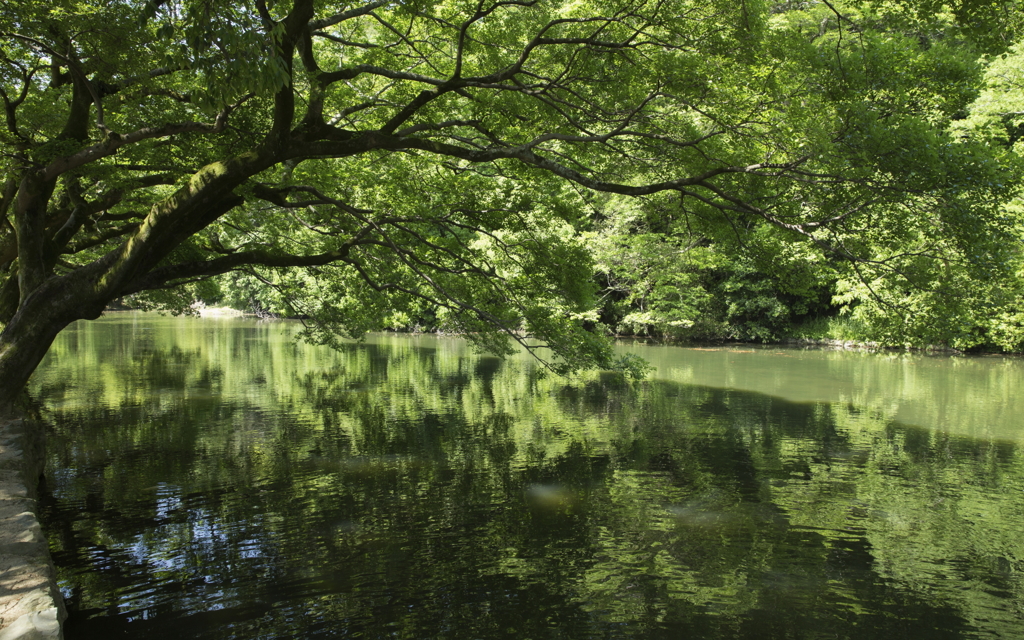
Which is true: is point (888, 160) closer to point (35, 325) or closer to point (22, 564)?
point (22, 564)

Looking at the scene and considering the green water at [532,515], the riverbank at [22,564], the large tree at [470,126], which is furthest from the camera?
the large tree at [470,126]

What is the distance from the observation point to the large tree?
5586 mm

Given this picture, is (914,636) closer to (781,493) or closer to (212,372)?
(781,493)

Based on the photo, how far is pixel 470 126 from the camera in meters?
7.77

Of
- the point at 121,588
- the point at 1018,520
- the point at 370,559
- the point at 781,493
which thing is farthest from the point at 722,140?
the point at 121,588

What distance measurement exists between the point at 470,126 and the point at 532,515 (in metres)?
4.43

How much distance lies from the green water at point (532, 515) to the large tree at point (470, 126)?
2025 millimetres

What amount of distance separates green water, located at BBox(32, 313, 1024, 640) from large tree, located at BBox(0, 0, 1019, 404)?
6.64 ft

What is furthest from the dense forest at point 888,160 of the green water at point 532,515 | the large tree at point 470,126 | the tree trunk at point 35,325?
the tree trunk at point 35,325

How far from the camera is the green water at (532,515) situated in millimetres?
4984

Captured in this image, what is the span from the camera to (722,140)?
308 inches

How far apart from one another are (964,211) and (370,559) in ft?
19.0

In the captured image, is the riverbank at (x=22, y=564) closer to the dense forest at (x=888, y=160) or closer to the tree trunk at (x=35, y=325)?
the tree trunk at (x=35, y=325)

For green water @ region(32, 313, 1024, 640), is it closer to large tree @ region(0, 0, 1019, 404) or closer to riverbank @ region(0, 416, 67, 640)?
riverbank @ region(0, 416, 67, 640)
